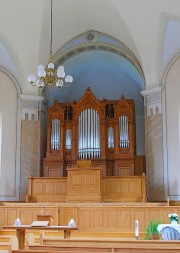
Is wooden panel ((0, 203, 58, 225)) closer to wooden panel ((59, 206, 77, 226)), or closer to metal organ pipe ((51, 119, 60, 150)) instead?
wooden panel ((59, 206, 77, 226))

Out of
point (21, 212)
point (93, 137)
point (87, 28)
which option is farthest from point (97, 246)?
point (87, 28)

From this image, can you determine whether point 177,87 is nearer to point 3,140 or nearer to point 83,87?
point 83,87

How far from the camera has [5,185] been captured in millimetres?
15914

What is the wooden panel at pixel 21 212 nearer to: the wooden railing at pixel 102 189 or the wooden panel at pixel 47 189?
the wooden railing at pixel 102 189

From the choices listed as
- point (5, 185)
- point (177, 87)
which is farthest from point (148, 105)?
point (5, 185)

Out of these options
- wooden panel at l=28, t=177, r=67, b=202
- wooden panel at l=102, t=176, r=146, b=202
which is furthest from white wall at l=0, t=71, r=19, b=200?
wooden panel at l=102, t=176, r=146, b=202

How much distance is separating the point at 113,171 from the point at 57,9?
261 inches

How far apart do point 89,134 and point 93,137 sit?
0.22m

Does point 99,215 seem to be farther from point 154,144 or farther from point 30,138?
point 30,138

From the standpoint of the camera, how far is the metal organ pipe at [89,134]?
53.6ft

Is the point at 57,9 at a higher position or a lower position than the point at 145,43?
higher

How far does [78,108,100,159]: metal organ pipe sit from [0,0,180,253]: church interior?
0.04 metres

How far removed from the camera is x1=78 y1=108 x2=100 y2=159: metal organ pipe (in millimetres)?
16344

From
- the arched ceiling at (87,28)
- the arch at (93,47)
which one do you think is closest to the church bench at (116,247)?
the arched ceiling at (87,28)
